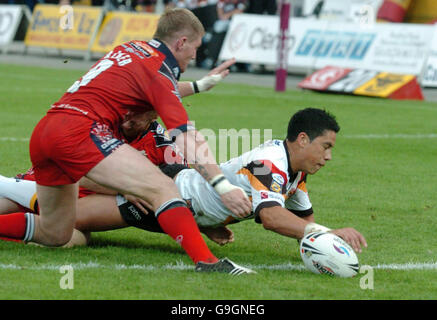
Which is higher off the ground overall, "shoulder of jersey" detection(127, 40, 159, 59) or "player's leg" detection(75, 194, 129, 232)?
"shoulder of jersey" detection(127, 40, 159, 59)

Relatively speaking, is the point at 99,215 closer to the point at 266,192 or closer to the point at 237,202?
the point at 266,192

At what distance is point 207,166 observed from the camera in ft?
16.8

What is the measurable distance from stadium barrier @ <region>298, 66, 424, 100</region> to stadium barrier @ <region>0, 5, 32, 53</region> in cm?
1151

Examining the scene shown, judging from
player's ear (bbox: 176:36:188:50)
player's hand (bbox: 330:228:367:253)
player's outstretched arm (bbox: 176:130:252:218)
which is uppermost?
player's ear (bbox: 176:36:188:50)

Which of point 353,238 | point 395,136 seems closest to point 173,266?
point 353,238

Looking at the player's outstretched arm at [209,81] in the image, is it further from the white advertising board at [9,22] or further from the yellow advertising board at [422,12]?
the white advertising board at [9,22]

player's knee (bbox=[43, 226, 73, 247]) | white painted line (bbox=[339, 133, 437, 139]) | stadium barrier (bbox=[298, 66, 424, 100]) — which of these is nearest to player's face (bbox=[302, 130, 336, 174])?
player's knee (bbox=[43, 226, 73, 247])

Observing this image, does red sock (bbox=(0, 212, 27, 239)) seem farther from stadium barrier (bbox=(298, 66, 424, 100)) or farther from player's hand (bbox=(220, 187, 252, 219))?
stadium barrier (bbox=(298, 66, 424, 100))

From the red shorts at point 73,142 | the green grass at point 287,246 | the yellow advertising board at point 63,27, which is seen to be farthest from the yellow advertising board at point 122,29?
the red shorts at point 73,142

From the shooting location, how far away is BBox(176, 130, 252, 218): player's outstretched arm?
496cm

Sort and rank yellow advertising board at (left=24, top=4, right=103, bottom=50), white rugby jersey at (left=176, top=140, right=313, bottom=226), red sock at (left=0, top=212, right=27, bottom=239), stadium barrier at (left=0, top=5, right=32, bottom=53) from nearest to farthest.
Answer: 1. white rugby jersey at (left=176, top=140, right=313, bottom=226)
2. red sock at (left=0, top=212, right=27, bottom=239)
3. yellow advertising board at (left=24, top=4, right=103, bottom=50)
4. stadium barrier at (left=0, top=5, right=32, bottom=53)

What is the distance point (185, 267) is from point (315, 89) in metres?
13.1
